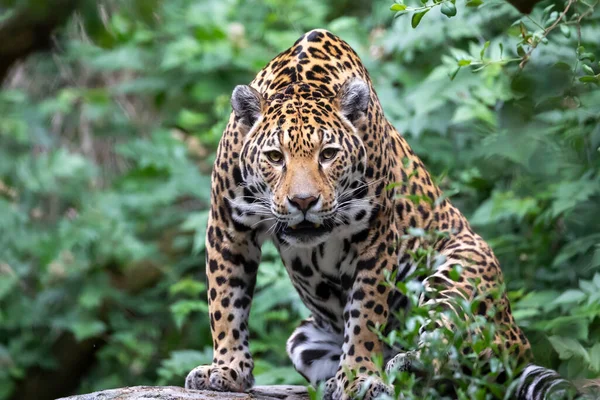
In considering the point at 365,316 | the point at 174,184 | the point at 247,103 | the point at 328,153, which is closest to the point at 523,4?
the point at 328,153

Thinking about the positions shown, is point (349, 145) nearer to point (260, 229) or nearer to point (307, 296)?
point (260, 229)

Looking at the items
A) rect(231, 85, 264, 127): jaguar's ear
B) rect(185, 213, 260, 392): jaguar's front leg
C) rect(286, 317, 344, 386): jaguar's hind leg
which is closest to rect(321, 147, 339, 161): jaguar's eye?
rect(231, 85, 264, 127): jaguar's ear

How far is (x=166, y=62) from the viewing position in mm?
12555

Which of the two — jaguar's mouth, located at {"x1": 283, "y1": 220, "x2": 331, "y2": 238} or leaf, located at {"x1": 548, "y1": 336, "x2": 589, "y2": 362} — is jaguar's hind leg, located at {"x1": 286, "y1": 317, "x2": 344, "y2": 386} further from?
leaf, located at {"x1": 548, "y1": 336, "x2": 589, "y2": 362}

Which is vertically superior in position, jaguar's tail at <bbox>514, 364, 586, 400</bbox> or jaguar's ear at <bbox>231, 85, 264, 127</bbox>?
jaguar's ear at <bbox>231, 85, 264, 127</bbox>

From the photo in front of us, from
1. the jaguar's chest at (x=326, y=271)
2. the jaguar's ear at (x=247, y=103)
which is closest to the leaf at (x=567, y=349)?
the jaguar's chest at (x=326, y=271)

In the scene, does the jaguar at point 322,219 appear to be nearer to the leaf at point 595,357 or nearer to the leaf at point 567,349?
the leaf at point 567,349

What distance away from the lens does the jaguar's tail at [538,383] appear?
5.46 m

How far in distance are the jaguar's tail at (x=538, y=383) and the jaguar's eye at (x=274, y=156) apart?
2.02 meters

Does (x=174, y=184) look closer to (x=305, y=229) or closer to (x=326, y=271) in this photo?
(x=326, y=271)

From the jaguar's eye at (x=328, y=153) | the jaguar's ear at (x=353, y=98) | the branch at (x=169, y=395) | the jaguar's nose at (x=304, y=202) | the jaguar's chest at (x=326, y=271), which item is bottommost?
the branch at (x=169, y=395)

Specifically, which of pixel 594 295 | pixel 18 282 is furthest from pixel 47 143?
pixel 594 295

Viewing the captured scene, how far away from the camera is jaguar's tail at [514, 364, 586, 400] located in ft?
17.9

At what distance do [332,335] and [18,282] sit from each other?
788cm
